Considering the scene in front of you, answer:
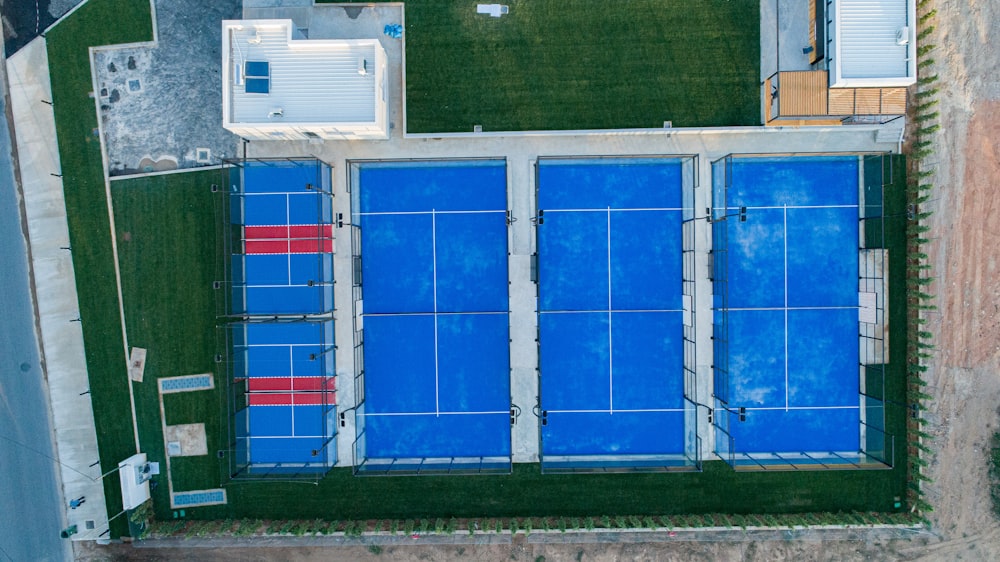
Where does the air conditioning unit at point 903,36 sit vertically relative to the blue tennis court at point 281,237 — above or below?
above

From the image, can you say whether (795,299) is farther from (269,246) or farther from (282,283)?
(269,246)

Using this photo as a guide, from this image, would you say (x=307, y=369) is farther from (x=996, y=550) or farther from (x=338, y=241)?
(x=996, y=550)

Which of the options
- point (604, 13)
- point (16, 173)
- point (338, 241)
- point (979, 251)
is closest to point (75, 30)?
point (16, 173)

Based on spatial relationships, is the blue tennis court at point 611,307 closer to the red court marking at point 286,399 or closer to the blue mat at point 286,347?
the red court marking at point 286,399

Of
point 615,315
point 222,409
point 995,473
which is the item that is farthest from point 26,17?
point 995,473

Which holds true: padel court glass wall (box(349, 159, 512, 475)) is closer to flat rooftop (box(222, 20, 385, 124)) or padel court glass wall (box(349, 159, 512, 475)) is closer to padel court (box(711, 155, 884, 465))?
flat rooftop (box(222, 20, 385, 124))

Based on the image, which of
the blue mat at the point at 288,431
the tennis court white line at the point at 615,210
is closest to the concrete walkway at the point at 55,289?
the blue mat at the point at 288,431
